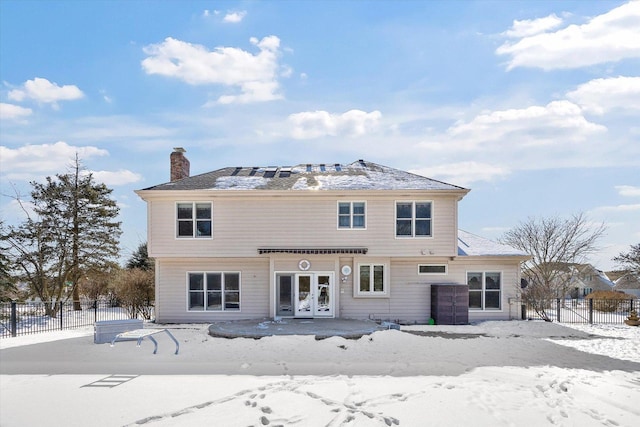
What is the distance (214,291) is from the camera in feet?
63.4

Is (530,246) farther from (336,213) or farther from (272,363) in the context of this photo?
(272,363)

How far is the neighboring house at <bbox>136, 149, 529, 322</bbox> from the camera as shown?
18.9 m

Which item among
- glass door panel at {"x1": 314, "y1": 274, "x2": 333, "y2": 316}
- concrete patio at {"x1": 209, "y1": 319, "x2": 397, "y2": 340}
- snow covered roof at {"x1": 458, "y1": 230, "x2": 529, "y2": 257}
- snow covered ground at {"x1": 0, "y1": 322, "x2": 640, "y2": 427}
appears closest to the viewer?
snow covered ground at {"x1": 0, "y1": 322, "x2": 640, "y2": 427}

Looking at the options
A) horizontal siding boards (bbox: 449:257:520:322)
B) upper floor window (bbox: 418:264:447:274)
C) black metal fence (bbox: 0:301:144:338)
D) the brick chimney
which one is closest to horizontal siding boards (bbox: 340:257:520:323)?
horizontal siding boards (bbox: 449:257:520:322)

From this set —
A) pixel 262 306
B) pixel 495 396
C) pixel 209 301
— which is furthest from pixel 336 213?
pixel 495 396

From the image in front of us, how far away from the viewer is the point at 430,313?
758 inches

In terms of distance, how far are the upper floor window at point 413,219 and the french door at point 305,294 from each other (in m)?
3.83

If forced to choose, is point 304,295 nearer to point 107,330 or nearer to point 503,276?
point 107,330

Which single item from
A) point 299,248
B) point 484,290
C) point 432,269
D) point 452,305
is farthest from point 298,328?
point 484,290

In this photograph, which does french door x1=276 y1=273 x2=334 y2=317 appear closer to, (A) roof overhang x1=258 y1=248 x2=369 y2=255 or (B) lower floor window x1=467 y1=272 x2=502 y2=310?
(A) roof overhang x1=258 y1=248 x2=369 y2=255

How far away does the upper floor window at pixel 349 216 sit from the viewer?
19.0 m

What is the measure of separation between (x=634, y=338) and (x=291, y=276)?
44.8 ft

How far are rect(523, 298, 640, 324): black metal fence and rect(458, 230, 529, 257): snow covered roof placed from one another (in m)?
2.62

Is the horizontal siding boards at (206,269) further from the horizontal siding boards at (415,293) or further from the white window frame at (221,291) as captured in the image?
the horizontal siding boards at (415,293)
